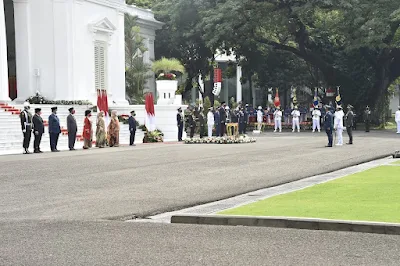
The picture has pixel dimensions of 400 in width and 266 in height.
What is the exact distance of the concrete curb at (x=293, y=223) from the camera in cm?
877

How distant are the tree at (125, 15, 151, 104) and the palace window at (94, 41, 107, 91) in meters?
4.86

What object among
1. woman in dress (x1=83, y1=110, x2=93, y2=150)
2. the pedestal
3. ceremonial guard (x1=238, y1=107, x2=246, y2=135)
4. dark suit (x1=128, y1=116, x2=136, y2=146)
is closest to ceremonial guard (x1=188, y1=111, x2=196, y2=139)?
the pedestal

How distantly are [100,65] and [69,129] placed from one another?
1592 centimetres

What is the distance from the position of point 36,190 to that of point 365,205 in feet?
21.6

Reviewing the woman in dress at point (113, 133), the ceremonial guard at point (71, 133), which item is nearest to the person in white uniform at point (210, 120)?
the woman in dress at point (113, 133)

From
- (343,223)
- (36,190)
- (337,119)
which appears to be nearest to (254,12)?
(337,119)

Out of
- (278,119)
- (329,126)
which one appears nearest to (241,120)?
(278,119)

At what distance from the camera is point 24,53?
3934 centimetres

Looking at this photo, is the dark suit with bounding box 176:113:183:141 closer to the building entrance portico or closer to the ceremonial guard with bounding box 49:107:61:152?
the building entrance portico

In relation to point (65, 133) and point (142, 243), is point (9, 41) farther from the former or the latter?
point (142, 243)

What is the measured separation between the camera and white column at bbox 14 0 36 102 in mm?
39250

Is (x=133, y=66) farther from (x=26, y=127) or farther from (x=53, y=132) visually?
(x=26, y=127)

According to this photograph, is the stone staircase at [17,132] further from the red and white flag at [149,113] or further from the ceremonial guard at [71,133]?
the ceremonial guard at [71,133]

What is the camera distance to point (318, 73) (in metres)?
59.5
